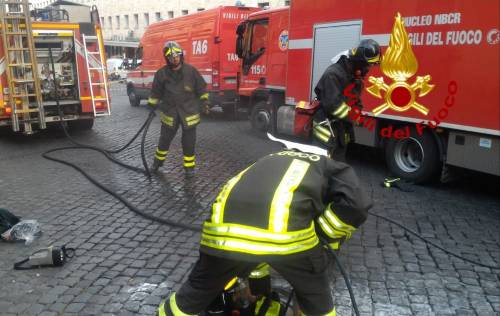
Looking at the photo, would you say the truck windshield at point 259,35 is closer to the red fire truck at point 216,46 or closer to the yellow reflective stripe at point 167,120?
the red fire truck at point 216,46

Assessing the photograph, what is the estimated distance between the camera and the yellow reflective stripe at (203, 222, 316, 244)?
1.99 metres

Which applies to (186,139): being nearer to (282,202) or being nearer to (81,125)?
(282,202)

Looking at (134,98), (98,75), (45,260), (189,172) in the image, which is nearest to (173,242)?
(45,260)

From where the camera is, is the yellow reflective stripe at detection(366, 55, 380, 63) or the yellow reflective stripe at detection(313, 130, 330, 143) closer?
the yellow reflective stripe at detection(366, 55, 380, 63)

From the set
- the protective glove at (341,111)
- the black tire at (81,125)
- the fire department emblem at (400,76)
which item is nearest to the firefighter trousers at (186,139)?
the protective glove at (341,111)

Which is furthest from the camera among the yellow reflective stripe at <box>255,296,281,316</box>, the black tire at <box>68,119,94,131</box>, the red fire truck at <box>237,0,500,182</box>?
the black tire at <box>68,119,94,131</box>

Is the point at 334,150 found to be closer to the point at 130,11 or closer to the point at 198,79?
the point at 198,79

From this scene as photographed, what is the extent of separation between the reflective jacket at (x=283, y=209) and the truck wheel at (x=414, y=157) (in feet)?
13.8

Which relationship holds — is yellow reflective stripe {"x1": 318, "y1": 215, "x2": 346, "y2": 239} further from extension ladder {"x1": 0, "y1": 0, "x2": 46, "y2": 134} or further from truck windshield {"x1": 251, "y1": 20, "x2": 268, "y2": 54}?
truck windshield {"x1": 251, "y1": 20, "x2": 268, "y2": 54}

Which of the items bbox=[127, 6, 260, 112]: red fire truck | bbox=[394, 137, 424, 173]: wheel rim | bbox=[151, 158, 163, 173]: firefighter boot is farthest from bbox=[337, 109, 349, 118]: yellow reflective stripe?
bbox=[127, 6, 260, 112]: red fire truck

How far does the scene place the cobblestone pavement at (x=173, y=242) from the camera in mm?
3326

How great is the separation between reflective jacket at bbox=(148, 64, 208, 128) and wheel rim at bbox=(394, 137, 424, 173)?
2837mm

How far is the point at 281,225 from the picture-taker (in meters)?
1.99

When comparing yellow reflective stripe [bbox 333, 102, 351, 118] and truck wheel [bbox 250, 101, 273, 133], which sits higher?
yellow reflective stripe [bbox 333, 102, 351, 118]
